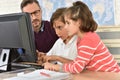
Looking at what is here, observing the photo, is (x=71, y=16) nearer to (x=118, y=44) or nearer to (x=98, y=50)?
(x=98, y=50)

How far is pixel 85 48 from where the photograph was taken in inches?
59.0

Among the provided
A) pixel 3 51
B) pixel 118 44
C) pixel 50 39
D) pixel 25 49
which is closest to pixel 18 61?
pixel 3 51

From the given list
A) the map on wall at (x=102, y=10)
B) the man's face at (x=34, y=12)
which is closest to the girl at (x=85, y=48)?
the man's face at (x=34, y=12)

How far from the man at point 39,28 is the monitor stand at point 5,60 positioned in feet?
2.36

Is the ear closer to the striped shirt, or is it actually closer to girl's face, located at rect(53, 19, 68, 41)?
the striped shirt

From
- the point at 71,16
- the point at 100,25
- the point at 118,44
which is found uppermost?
the point at 71,16

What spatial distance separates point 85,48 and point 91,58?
0.29ft

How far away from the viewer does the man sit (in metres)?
2.31

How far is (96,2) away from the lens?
2803mm

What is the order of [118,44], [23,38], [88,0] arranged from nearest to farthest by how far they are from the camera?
[23,38]
[118,44]
[88,0]

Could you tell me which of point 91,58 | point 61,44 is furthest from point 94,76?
point 61,44

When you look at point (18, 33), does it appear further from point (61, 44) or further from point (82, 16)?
point (61, 44)

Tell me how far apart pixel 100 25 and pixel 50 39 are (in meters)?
0.75

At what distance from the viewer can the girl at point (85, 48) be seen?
1.49m
